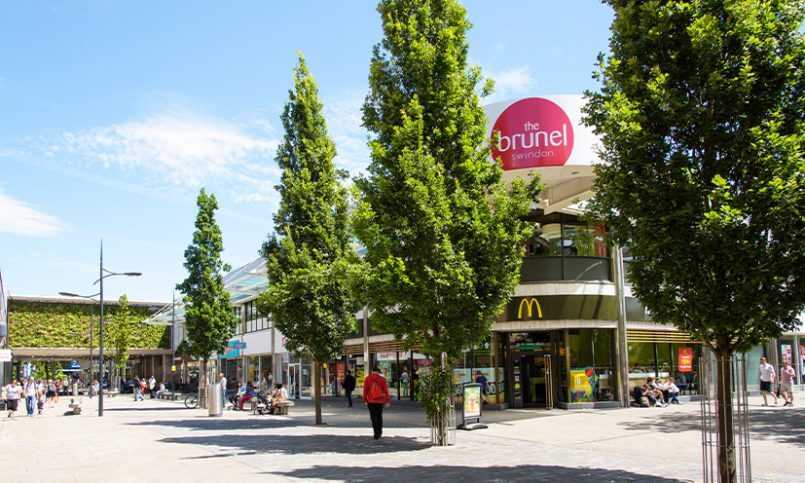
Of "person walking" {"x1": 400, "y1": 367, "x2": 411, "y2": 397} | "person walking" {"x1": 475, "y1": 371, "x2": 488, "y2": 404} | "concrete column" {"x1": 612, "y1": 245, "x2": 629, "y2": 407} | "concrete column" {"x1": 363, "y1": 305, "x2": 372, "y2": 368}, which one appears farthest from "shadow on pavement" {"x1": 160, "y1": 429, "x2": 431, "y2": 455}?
A: "concrete column" {"x1": 363, "y1": 305, "x2": 372, "y2": 368}

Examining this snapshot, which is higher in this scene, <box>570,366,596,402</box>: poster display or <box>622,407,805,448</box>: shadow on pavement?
<box>570,366,596,402</box>: poster display

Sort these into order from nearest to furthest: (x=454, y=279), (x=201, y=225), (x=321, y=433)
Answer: (x=454, y=279) < (x=321, y=433) < (x=201, y=225)

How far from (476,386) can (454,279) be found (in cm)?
584

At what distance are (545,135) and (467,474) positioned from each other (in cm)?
1247

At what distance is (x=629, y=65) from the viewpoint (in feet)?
30.6

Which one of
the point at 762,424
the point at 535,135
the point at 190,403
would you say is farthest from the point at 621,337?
the point at 190,403

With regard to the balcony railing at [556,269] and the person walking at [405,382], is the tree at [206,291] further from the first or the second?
the balcony railing at [556,269]

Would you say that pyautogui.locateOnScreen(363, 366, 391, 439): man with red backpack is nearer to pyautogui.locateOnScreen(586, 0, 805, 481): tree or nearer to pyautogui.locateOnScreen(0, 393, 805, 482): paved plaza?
pyautogui.locateOnScreen(0, 393, 805, 482): paved plaza

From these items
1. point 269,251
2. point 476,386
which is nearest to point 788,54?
point 476,386

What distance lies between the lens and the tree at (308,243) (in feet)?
68.0

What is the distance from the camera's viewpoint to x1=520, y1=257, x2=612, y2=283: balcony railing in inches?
927

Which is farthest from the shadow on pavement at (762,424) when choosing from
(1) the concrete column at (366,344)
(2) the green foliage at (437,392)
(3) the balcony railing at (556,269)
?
(1) the concrete column at (366,344)

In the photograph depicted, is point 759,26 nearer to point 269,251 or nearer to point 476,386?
point 476,386

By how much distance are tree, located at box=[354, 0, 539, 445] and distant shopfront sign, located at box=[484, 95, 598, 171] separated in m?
5.34
